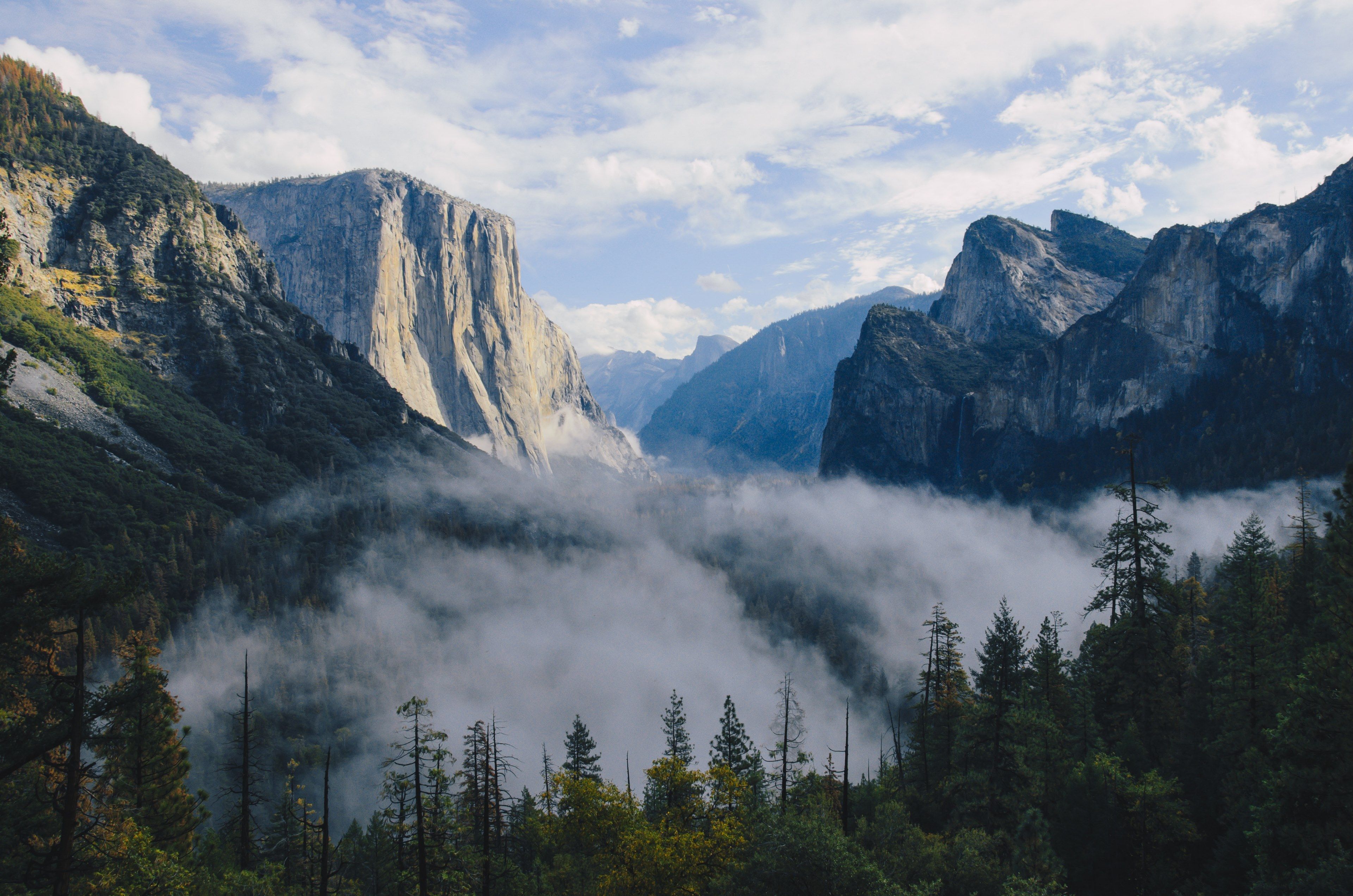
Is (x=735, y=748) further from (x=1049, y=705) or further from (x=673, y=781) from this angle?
(x=673, y=781)

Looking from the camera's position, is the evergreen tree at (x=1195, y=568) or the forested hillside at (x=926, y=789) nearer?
the forested hillside at (x=926, y=789)

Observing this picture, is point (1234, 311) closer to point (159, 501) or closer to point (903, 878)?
point (903, 878)

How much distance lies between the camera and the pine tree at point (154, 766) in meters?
32.4

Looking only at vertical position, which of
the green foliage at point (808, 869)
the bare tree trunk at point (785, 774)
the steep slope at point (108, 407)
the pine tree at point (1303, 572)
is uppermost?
the steep slope at point (108, 407)

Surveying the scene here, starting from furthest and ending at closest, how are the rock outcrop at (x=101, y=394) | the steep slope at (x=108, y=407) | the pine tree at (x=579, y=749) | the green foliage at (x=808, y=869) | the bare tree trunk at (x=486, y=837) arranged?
the rock outcrop at (x=101, y=394), the steep slope at (x=108, y=407), the pine tree at (x=579, y=749), the bare tree trunk at (x=486, y=837), the green foliage at (x=808, y=869)

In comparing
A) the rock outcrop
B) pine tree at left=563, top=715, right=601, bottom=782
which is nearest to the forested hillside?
pine tree at left=563, top=715, right=601, bottom=782

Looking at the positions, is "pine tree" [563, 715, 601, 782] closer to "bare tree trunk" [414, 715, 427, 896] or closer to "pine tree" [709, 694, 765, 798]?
"pine tree" [709, 694, 765, 798]

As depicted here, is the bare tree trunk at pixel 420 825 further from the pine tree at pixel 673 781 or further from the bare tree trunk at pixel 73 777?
the pine tree at pixel 673 781

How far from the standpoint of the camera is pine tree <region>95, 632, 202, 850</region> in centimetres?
3241

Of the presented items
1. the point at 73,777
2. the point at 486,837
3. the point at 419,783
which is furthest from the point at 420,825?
the point at 73,777

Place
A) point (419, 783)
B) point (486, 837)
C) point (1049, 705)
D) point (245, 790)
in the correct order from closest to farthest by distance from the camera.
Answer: point (419, 783) → point (486, 837) → point (245, 790) → point (1049, 705)

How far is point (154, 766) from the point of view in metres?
34.7

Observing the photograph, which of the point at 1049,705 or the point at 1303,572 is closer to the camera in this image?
the point at 1049,705

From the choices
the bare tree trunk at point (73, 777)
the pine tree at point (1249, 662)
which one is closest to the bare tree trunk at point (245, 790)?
the bare tree trunk at point (73, 777)
